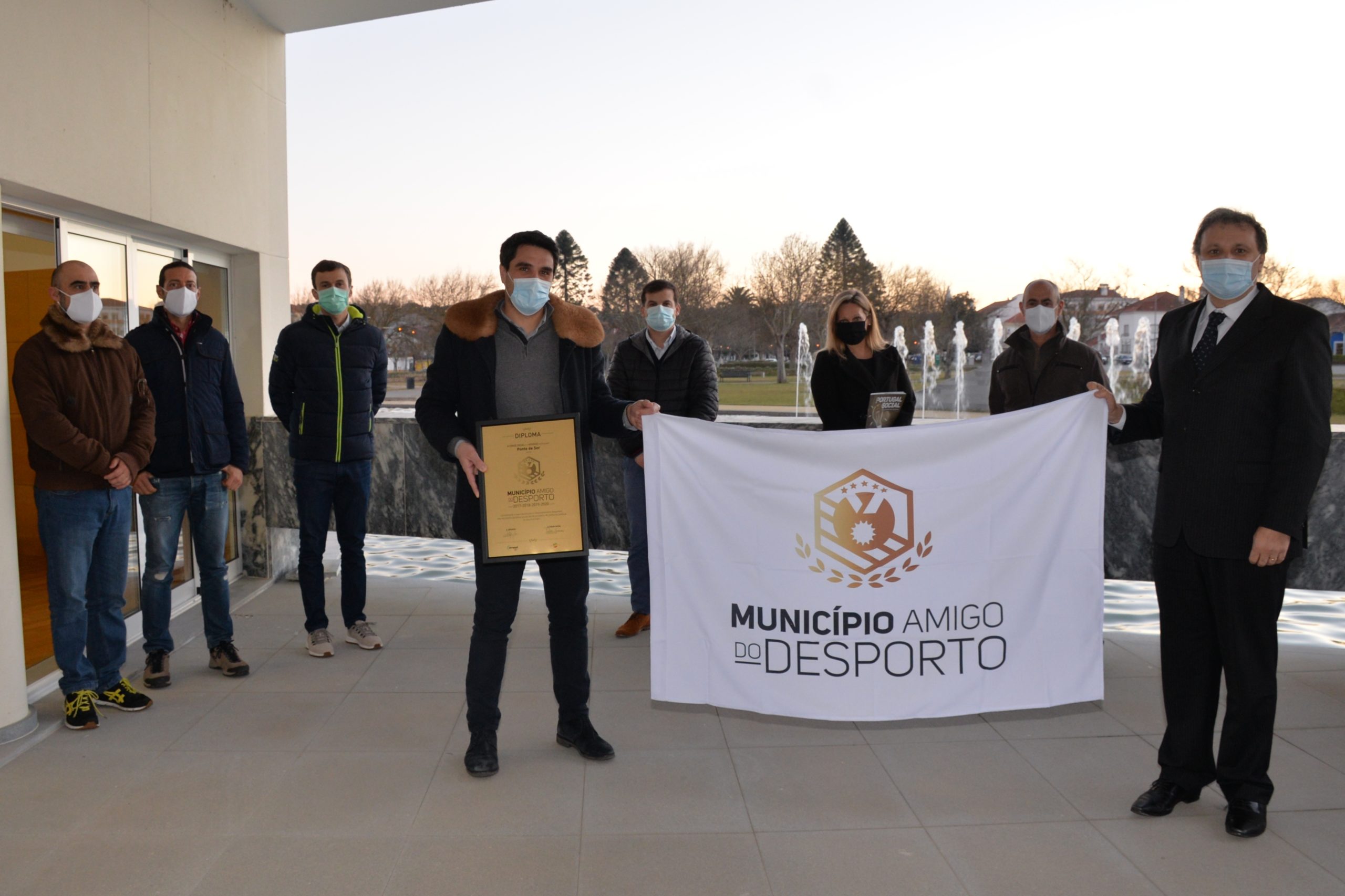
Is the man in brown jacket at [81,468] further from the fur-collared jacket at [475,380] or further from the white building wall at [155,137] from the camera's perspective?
the fur-collared jacket at [475,380]

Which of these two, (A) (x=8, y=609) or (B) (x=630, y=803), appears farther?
(A) (x=8, y=609)

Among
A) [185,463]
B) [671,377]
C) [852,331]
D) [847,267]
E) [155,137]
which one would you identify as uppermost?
[847,267]

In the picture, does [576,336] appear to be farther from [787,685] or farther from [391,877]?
[391,877]

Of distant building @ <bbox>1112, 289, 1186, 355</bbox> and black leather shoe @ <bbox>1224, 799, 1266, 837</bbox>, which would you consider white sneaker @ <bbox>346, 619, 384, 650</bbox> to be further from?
distant building @ <bbox>1112, 289, 1186, 355</bbox>

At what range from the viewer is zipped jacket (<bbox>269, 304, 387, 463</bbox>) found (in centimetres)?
503

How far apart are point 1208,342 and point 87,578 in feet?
14.8

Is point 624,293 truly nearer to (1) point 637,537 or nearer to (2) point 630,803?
(1) point 637,537

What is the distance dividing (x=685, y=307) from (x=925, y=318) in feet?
45.0

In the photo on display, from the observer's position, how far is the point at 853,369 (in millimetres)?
4918

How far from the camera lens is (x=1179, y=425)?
3150 millimetres

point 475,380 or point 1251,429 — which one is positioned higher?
point 475,380

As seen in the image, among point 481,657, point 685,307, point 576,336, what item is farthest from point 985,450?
point 685,307

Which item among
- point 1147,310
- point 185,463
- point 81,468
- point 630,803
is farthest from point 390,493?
point 1147,310

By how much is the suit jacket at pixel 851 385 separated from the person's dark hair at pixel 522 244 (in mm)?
1877
